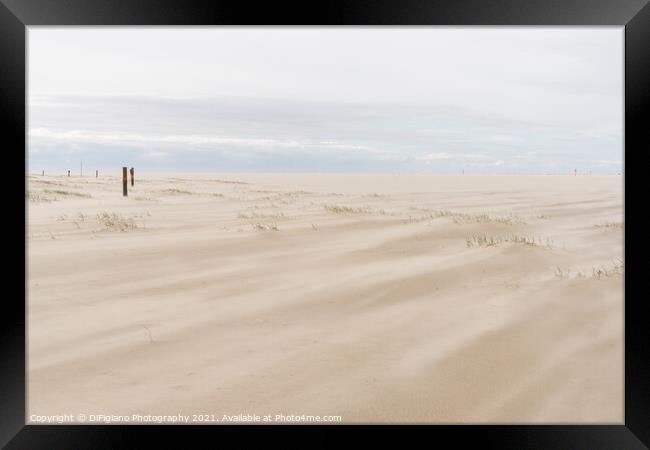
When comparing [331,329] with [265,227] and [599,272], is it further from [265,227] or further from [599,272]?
[265,227]

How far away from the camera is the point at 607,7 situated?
9.75 feet

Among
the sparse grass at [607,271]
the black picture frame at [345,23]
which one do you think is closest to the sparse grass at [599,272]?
the sparse grass at [607,271]

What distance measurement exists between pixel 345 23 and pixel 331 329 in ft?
6.80

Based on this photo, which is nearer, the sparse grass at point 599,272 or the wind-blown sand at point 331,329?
the wind-blown sand at point 331,329

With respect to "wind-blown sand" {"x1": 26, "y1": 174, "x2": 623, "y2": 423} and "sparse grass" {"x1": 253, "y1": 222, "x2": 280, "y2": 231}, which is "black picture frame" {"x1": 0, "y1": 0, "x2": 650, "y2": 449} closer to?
"wind-blown sand" {"x1": 26, "y1": 174, "x2": 623, "y2": 423}

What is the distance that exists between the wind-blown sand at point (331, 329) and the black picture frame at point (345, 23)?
162 mm

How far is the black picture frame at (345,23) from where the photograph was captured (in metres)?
2.69

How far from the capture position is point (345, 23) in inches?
122

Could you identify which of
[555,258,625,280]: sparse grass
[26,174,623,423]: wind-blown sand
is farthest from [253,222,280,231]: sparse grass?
[555,258,625,280]: sparse grass

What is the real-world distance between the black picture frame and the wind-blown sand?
6.4 inches

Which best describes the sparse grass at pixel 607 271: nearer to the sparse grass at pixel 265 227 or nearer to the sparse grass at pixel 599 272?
the sparse grass at pixel 599 272

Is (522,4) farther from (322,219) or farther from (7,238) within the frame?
(322,219)

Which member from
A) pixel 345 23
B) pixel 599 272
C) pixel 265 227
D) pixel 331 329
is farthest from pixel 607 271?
Answer: pixel 265 227

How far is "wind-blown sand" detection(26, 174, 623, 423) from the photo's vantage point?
299cm
